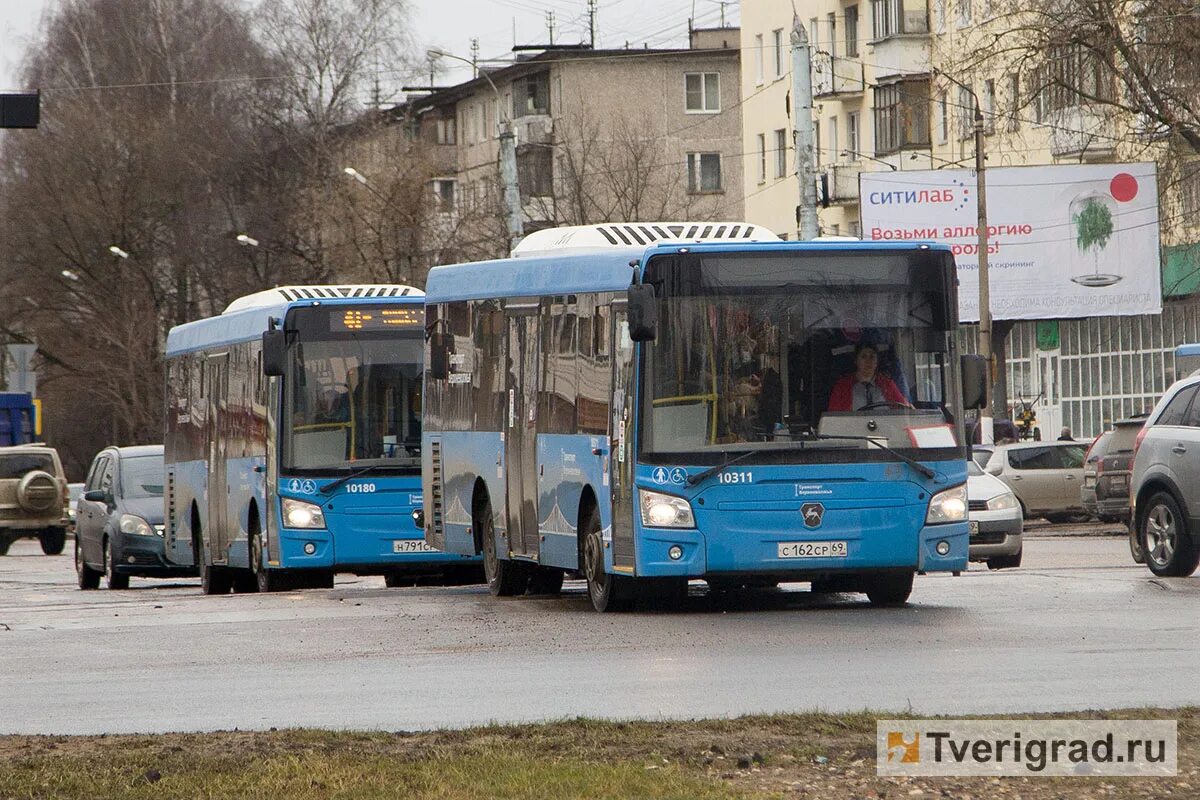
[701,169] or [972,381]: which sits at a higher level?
[701,169]

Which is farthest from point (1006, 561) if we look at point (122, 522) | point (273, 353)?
point (122, 522)

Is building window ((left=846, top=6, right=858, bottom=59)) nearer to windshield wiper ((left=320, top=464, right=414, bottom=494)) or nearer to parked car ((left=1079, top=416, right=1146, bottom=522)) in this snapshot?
parked car ((left=1079, top=416, right=1146, bottom=522))

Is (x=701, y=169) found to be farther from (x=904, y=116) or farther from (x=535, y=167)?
(x=904, y=116)

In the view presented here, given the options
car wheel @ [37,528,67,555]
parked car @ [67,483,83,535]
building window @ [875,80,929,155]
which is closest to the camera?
car wheel @ [37,528,67,555]

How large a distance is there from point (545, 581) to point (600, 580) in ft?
10.9

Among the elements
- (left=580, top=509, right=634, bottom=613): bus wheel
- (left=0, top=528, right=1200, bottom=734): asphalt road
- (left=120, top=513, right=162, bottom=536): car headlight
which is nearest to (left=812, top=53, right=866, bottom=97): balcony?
(left=120, top=513, right=162, bottom=536): car headlight

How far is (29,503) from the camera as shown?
47781mm

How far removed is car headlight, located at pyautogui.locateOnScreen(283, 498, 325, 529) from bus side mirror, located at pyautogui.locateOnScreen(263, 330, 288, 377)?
1.17 m

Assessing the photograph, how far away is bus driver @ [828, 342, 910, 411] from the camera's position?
16.6m

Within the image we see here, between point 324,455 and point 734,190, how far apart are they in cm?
6466

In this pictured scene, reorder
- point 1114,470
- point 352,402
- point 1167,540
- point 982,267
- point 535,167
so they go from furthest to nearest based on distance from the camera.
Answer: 1. point 535,167
2. point 982,267
3. point 1114,470
4. point 352,402
5. point 1167,540

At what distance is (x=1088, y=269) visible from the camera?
165ft

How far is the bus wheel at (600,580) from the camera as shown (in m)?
17.3

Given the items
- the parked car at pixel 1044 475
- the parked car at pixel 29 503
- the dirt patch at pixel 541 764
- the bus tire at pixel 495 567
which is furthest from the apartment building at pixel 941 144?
the dirt patch at pixel 541 764
